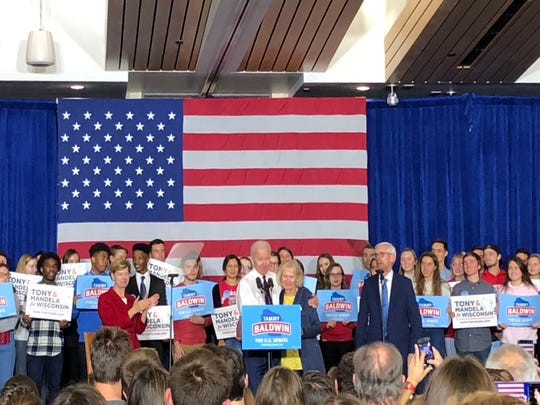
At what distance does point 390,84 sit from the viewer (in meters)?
13.2

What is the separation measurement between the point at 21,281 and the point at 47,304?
67 cm

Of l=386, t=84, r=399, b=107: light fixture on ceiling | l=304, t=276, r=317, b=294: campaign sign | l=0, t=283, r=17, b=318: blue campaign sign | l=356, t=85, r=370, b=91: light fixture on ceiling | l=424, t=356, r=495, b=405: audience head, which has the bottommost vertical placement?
l=424, t=356, r=495, b=405: audience head

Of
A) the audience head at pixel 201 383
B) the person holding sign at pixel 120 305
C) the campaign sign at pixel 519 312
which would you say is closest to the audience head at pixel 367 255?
the campaign sign at pixel 519 312

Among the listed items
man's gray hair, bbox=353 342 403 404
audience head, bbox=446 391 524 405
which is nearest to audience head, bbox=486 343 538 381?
man's gray hair, bbox=353 342 403 404

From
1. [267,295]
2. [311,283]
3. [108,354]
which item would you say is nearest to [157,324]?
[311,283]

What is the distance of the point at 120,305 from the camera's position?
29.0 feet

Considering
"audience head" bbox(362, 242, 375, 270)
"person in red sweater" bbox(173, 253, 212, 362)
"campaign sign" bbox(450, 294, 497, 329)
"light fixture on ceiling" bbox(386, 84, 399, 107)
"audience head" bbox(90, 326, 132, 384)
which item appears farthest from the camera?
"light fixture on ceiling" bbox(386, 84, 399, 107)

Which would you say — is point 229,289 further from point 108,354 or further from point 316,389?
point 316,389

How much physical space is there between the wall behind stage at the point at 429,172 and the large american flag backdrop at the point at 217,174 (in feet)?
3.48

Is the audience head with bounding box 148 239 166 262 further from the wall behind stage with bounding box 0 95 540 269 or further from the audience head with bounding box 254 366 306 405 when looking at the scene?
the audience head with bounding box 254 366 306 405

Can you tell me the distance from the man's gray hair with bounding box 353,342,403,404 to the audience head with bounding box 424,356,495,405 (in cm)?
93

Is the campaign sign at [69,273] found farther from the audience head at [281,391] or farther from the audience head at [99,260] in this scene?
the audience head at [281,391]

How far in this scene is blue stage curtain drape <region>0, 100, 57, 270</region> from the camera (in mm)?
13445

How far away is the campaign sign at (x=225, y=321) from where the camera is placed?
9.68m
